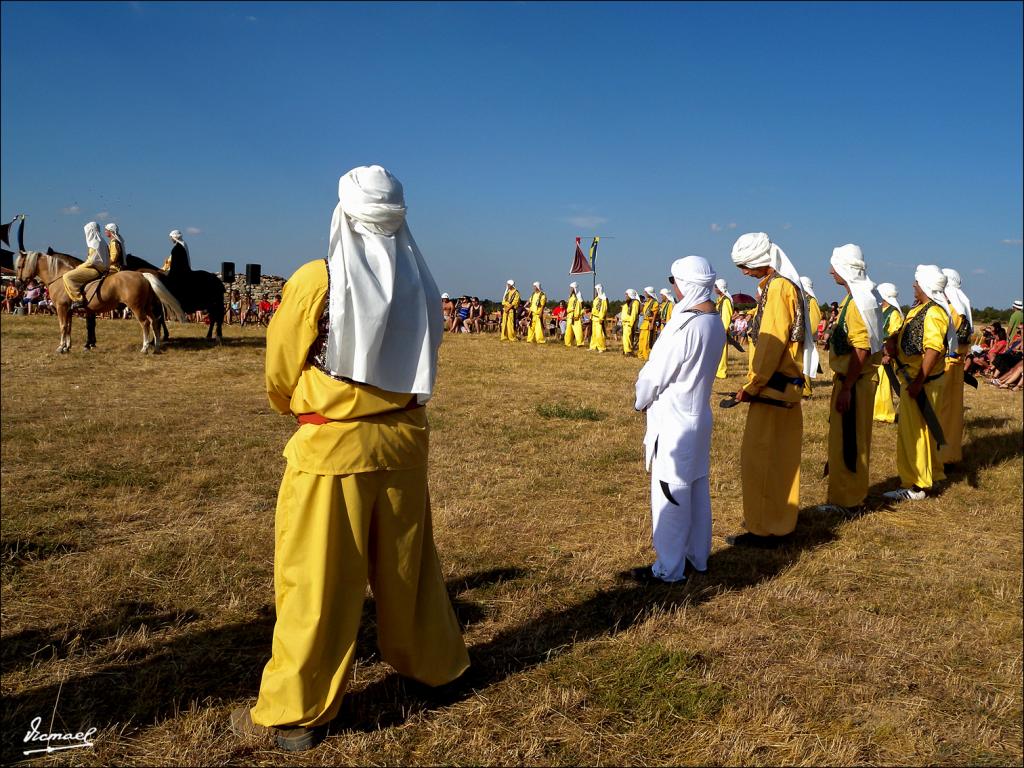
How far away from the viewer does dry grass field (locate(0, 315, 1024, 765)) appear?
2912 mm

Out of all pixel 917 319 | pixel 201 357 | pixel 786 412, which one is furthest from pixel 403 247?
pixel 201 357

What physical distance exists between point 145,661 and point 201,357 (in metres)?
11.9

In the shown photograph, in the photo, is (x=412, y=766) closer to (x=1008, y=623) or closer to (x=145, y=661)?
(x=145, y=661)

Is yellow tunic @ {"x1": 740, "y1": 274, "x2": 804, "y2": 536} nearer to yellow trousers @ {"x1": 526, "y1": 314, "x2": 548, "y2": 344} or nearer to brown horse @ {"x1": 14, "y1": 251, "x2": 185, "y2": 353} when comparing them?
brown horse @ {"x1": 14, "y1": 251, "x2": 185, "y2": 353}

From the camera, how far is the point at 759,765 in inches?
110

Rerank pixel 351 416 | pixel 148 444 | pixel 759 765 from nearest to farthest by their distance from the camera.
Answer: pixel 351 416 → pixel 759 765 → pixel 148 444

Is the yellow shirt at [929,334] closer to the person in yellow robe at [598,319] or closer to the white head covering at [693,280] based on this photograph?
the white head covering at [693,280]

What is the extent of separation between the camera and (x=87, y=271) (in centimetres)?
1380

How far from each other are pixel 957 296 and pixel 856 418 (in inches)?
126

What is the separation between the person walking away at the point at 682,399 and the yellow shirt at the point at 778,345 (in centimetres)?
80

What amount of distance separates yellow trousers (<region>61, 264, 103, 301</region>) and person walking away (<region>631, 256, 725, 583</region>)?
12871mm

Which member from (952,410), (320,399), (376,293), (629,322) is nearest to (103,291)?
(629,322)

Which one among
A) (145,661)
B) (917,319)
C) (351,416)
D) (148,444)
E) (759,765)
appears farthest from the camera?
(148,444)

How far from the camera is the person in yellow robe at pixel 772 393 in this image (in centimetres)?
488
